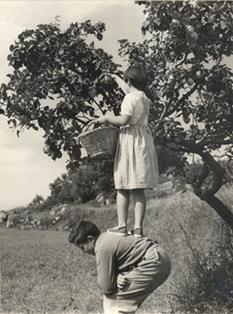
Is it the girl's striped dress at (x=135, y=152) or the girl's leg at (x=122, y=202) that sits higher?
the girl's striped dress at (x=135, y=152)

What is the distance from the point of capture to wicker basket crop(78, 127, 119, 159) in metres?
5.61

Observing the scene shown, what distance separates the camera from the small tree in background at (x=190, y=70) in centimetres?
723

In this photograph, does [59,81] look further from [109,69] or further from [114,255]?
[114,255]

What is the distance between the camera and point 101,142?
5641 mm

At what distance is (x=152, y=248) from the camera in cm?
495

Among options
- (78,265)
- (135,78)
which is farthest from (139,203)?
(78,265)

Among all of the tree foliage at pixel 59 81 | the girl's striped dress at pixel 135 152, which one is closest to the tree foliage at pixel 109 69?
the tree foliage at pixel 59 81

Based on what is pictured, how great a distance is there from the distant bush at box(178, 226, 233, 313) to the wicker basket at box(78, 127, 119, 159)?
11.7ft

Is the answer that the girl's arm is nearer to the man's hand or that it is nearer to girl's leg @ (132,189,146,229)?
girl's leg @ (132,189,146,229)

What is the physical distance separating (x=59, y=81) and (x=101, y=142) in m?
1.96

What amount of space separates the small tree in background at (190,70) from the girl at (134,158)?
1756 mm

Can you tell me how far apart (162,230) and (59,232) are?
8792 millimetres

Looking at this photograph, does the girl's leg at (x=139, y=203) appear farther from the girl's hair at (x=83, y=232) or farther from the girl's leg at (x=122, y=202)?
the girl's hair at (x=83, y=232)

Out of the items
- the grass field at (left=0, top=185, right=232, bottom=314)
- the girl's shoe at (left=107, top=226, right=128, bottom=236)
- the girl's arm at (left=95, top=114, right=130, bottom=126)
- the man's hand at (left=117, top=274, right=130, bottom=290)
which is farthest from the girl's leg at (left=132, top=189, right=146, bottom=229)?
the grass field at (left=0, top=185, right=232, bottom=314)
